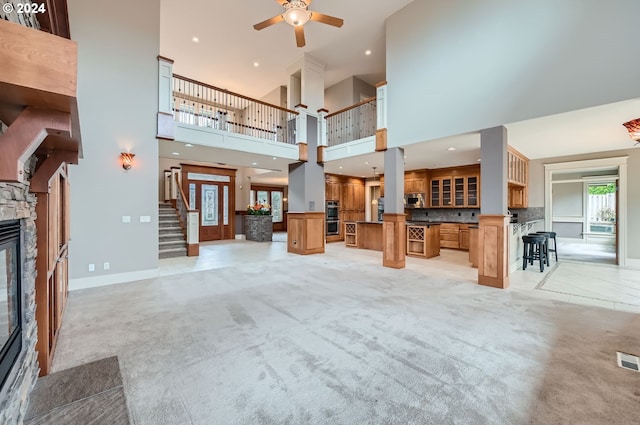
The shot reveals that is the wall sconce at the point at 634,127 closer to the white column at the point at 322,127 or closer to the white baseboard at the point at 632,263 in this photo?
the white baseboard at the point at 632,263

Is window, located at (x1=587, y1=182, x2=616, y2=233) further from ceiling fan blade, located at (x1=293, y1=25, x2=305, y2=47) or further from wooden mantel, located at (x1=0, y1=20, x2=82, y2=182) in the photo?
wooden mantel, located at (x1=0, y1=20, x2=82, y2=182)

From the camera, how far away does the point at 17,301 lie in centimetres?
167

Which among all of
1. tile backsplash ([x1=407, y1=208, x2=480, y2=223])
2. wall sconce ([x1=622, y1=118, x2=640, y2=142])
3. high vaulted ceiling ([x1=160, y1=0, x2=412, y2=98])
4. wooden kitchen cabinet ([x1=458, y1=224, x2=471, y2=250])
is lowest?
wooden kitchen cabinet ([x1=458, y1=224, x2=471, y2=250])

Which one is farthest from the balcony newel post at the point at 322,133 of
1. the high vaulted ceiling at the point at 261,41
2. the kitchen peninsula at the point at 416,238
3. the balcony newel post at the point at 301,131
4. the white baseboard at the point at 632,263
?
the white baseboard at the point at 632,263

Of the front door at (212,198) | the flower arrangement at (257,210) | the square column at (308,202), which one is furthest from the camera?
the flower arrangement at (257,210)

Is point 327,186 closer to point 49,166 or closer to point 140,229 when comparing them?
point 140,229

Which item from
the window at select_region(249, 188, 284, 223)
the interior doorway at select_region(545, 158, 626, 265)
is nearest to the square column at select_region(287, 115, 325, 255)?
the window at select_region(249, 188, 284, 223)

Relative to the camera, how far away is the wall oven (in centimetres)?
1041

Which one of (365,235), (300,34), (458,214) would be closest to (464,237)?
(458,214)

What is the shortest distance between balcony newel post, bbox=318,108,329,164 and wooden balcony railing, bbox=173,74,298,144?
2.45 ft

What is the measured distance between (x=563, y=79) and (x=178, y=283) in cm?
672

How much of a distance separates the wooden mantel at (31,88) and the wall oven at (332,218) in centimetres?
923

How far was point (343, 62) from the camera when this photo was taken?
7.93 m

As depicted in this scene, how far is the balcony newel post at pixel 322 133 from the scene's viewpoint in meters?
7.64
